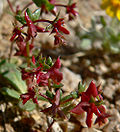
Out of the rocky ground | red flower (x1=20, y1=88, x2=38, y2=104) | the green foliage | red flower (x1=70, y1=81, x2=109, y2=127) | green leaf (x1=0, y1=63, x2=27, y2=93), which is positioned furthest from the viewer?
green leaf (x1=0, y1=63, x2=27, y2=93)

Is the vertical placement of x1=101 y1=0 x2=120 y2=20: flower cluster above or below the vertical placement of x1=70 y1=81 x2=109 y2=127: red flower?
above

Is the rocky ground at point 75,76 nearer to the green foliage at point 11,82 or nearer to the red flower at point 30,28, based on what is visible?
the green foliage at point 11,82

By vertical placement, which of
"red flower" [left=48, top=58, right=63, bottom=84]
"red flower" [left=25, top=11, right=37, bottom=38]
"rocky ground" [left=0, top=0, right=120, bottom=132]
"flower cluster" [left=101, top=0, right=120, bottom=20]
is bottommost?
"rocky ground" [left=0, top=0, right=120, bottom=132]

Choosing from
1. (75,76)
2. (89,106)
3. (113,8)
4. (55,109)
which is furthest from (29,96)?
(113,8)

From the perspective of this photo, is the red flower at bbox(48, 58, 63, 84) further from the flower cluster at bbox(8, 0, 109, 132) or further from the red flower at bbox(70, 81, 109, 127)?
the red flower at bbox(70, 81, 109, 127)

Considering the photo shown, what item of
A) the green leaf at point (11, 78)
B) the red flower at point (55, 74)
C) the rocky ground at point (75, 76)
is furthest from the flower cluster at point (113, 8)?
the red flower at point (55, 74)

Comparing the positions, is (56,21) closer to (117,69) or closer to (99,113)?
(99,113)

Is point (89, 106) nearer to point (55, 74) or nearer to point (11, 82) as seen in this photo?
point (55, 74)

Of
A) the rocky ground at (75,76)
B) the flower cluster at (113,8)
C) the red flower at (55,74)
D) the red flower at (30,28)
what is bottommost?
the rocky ground at (75,76)

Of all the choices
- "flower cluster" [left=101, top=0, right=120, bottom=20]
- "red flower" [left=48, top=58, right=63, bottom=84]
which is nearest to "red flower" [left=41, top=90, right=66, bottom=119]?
"red flower" [left=48, top=58, right=63, bottom=84]

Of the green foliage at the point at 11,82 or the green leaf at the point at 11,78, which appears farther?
the green leaf at the point at 11,78
